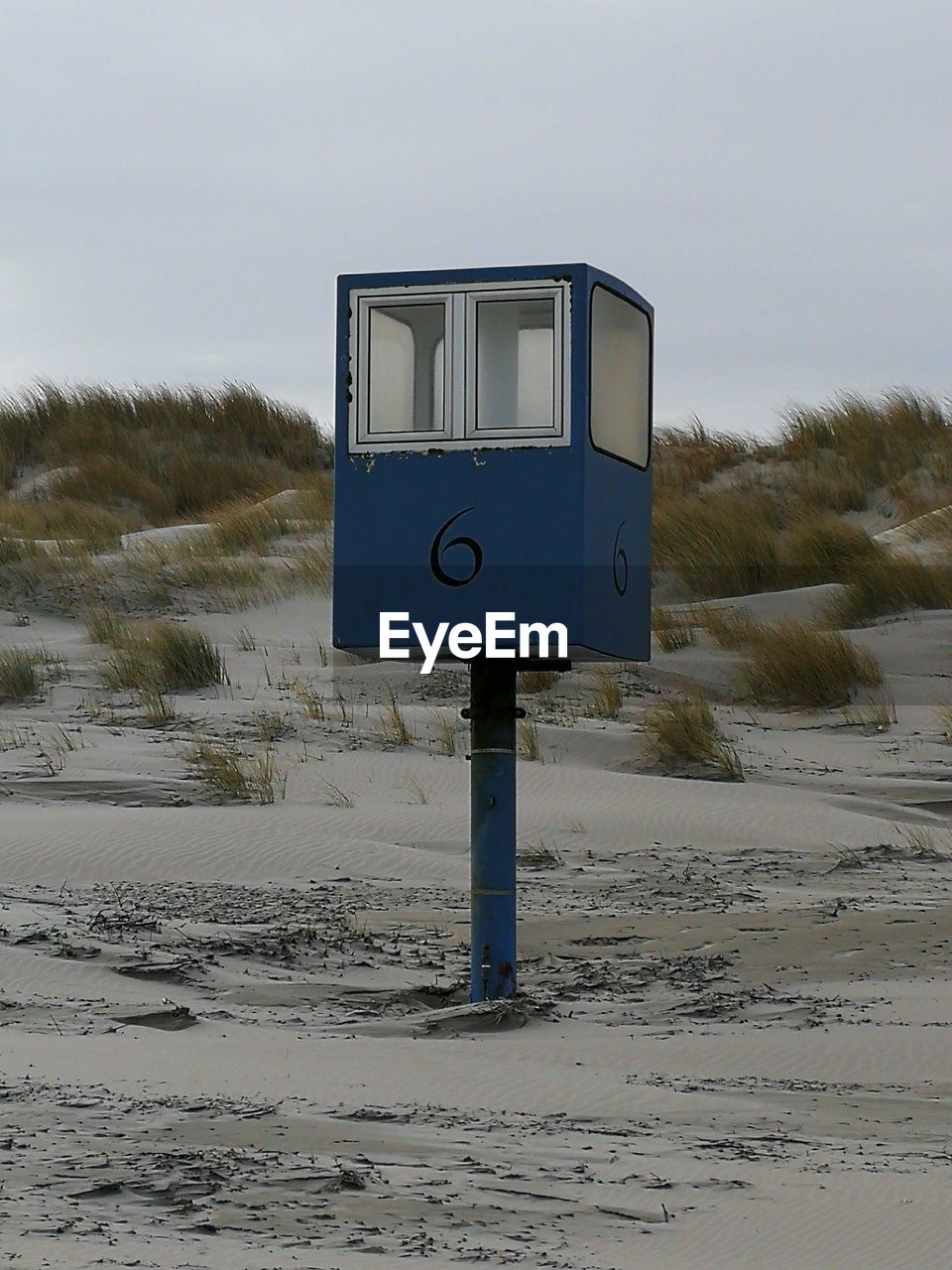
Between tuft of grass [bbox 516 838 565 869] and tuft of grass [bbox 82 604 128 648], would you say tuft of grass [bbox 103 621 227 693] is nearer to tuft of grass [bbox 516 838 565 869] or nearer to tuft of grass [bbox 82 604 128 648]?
tuft of grass [bbox 82 604 128 648]

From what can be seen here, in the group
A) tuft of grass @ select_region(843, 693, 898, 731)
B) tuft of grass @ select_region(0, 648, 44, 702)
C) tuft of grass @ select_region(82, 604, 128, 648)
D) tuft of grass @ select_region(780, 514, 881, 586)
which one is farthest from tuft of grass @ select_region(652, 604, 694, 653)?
tuft of grass @ select_region(0, 648, 44, 702)

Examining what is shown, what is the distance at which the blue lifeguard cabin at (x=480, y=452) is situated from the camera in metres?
5.21

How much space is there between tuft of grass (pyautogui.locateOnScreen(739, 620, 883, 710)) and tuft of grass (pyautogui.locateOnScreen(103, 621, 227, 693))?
3.72m

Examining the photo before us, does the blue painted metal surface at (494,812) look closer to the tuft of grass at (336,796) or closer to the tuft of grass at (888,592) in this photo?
the tuft of grass at (336,796)

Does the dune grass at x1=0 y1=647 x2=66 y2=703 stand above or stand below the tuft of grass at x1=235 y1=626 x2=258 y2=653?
below

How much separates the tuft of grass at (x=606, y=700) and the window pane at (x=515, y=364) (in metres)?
6.51

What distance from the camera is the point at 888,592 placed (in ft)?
49.2

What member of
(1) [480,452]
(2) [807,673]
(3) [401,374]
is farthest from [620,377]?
(2) [807,673]

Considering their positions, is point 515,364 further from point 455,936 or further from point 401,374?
point 455,936

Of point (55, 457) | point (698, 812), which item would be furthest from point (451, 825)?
point (55, 457)

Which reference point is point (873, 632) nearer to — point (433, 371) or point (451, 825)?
point (451, 825)

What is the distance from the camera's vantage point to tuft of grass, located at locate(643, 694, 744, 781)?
10.4 meters

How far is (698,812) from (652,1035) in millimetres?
3941

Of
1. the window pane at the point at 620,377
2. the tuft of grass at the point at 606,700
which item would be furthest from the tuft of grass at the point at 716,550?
the window pane at the point at 620,377
